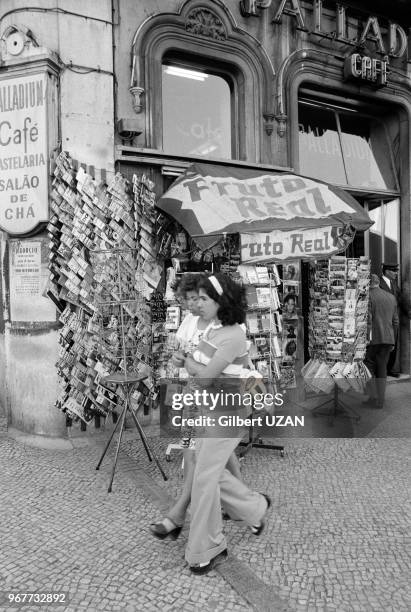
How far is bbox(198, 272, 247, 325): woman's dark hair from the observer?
348 cm

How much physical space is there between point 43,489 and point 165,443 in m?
1.73

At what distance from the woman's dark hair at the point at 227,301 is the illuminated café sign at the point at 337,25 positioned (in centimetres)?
553

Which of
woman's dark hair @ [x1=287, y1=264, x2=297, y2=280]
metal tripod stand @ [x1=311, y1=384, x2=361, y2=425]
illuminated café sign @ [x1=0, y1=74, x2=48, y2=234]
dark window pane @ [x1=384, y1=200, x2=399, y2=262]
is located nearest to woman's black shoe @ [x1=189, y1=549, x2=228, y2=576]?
metal tripod stand @ [x1=311, y1=384, x2=361, y2=425]

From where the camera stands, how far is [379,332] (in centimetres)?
760

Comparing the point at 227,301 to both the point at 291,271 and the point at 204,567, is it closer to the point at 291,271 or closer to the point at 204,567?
the point at 204,567

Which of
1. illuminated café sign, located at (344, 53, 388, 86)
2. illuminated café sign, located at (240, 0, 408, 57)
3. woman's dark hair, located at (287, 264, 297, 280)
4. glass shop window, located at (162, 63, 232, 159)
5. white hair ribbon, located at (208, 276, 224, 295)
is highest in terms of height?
illuminated café sign, located at (240, 0, 408, 57)

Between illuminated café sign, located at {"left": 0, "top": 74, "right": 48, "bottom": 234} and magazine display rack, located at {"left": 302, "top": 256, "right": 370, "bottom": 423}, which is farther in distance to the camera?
magazine display rack, located at {"left": 302, "top": 256, "right": 370, "bottom": 423}

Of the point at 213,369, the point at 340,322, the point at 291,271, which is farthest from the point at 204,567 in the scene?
the point at 291,271

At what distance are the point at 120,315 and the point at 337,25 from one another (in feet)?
19.7

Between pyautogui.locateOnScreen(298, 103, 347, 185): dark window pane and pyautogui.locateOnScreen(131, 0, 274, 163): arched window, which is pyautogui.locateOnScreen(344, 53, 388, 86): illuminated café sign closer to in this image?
pyautogui.locateOnScreen(298, 103, 347, 185): dark window pane

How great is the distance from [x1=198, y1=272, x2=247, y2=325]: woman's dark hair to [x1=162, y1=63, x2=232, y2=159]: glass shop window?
158 inches

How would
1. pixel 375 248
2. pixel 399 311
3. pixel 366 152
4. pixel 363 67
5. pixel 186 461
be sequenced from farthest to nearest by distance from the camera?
pixel 366 152 → pixel 375 248 → pixel 399 311 → pixel 363 67 → pixel 186 461

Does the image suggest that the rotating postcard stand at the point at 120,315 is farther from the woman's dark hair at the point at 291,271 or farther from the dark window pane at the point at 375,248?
the dark window pane at the point at 375,248

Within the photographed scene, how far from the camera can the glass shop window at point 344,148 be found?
8.84 meters
